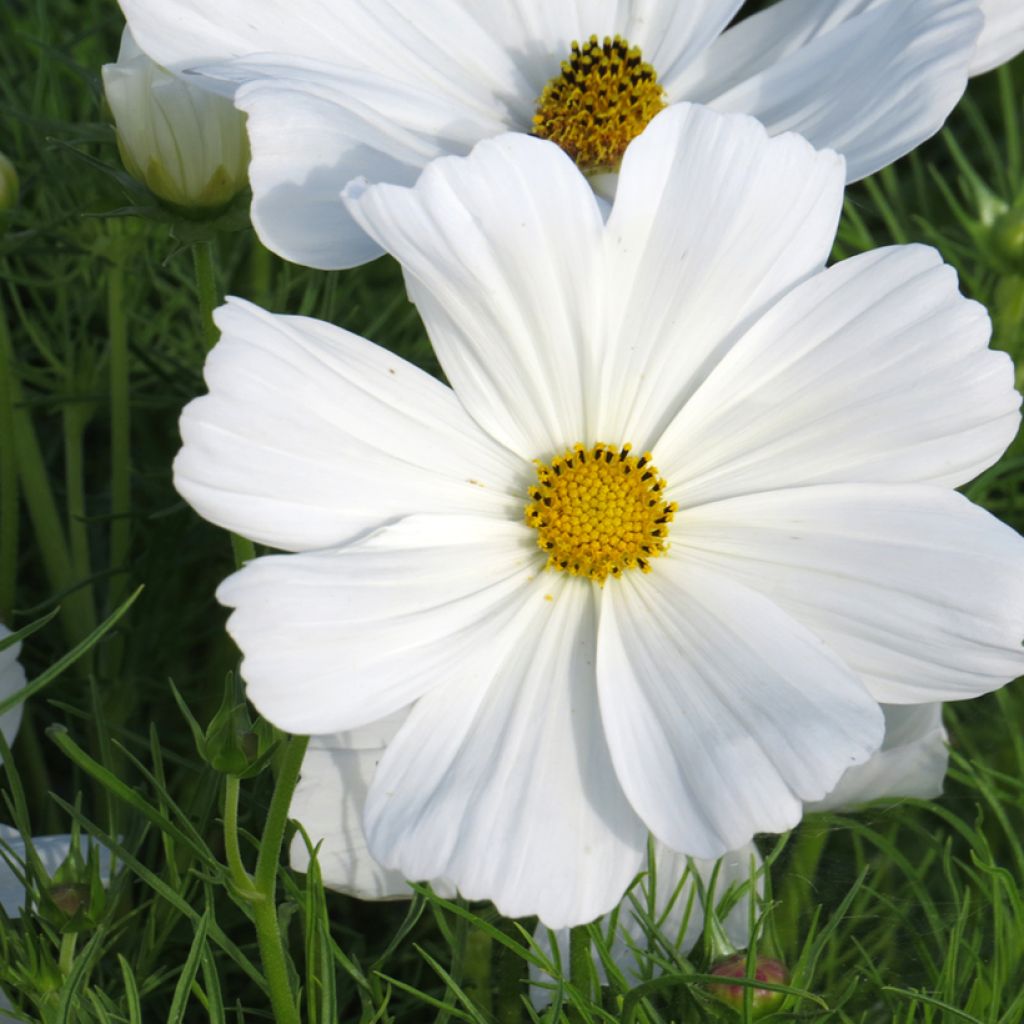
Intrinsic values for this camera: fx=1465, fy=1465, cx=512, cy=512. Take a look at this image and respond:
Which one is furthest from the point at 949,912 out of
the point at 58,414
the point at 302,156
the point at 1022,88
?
the point at 1022,88

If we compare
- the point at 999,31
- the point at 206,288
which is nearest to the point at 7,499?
the point at 206,288

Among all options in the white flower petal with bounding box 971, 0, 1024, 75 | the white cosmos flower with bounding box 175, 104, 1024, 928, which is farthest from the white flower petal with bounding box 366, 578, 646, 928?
the white flower petal with bounding box 971, 0, 1024, 75

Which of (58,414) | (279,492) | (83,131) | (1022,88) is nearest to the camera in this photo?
(279,492)

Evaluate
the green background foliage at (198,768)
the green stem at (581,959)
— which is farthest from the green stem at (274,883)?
the green stem at (581,959)

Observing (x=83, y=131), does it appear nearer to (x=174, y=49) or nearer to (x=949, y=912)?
(x=174, y=49)

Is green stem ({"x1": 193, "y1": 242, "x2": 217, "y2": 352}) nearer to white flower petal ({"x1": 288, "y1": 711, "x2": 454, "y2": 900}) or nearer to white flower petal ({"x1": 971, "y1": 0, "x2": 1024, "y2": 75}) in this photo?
white flower petal ({"x1": 288, "y1": 711, "x2": 454, "y2": 900})

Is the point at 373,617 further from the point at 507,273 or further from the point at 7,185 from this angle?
the point at 7,185
